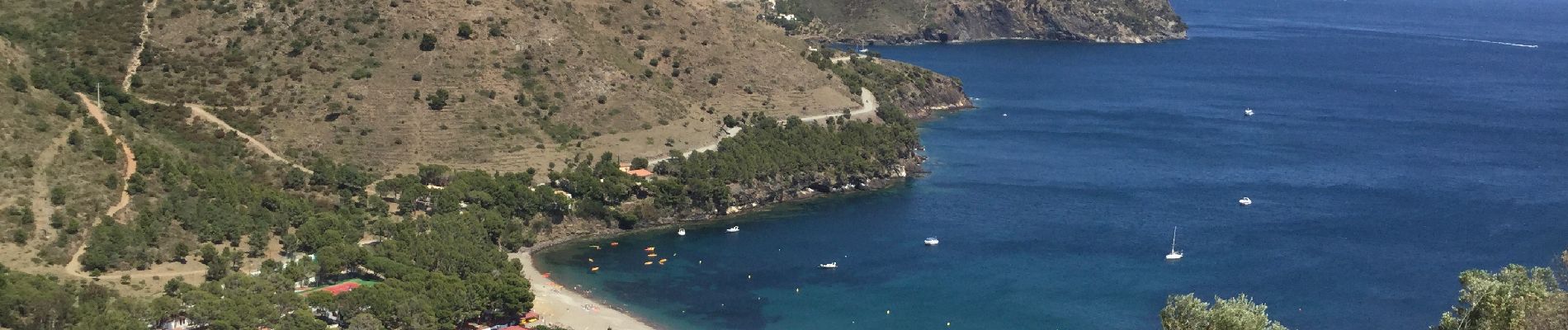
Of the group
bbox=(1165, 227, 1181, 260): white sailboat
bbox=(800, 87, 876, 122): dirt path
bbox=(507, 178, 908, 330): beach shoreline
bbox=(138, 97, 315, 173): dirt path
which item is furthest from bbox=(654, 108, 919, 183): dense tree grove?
bbox=(1165, 227, 1181, 260): white sailboat

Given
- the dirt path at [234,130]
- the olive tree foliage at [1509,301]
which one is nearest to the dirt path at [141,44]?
the dirt path at [234,130]

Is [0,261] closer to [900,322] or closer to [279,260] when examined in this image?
[279,260]

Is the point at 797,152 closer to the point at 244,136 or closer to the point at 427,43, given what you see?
the point at 427,43

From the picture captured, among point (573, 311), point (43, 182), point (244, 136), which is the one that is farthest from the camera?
point (244, 136)

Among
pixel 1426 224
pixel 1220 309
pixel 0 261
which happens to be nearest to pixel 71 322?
pixel 0 261

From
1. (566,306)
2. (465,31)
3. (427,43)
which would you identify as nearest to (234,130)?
(427,43)

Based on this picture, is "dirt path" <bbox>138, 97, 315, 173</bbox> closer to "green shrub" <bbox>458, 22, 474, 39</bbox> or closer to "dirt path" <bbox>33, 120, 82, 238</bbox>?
"dirt path" <bbox>33, 120, 82, 238</bbox>
